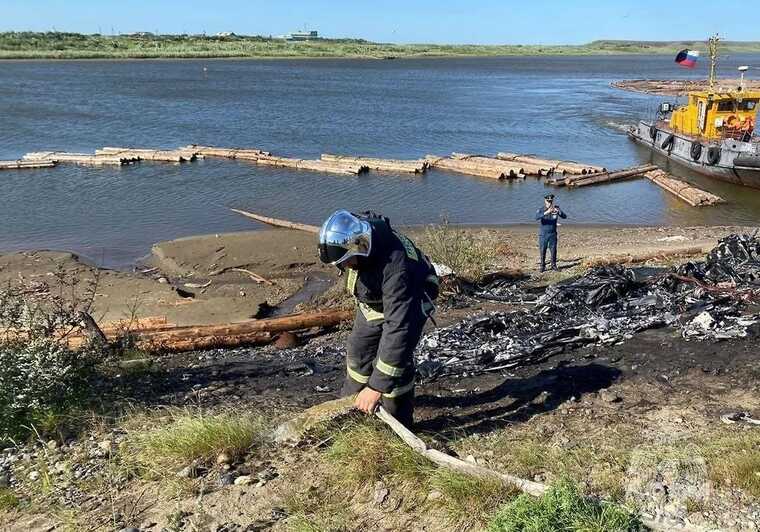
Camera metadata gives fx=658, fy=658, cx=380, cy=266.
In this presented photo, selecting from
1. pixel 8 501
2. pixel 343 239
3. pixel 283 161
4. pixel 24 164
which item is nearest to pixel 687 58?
pixel 283 161

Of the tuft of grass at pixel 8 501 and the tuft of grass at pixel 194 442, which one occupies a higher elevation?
the tuft of grass at pixel 194 442

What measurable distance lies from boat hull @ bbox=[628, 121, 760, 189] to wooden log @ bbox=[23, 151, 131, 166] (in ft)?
69.6

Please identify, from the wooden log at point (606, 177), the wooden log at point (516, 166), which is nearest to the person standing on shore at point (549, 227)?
the wooden log at point (606, 177)

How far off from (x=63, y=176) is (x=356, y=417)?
21759 millimetres

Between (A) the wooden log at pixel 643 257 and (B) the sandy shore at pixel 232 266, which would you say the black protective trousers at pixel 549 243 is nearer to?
(B) the sandy shore at pixel 232 266

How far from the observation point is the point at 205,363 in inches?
271

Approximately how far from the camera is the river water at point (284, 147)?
18.7 meters

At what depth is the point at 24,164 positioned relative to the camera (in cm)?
2358

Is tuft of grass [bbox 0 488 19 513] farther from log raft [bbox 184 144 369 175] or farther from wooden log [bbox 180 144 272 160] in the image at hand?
wooden log [bbox 180 144 272 160]

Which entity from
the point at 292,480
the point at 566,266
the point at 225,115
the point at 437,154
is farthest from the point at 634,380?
→ the point at 225,115

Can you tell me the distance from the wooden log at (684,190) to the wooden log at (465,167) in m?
5.52

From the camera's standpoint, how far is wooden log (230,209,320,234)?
16078 millimetres

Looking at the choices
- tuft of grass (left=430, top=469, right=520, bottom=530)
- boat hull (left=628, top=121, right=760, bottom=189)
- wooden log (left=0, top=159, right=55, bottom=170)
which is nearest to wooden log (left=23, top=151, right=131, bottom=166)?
wooden log (left=0, top=159, right=55, bottom=170)

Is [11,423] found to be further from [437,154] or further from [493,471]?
[437,154]
